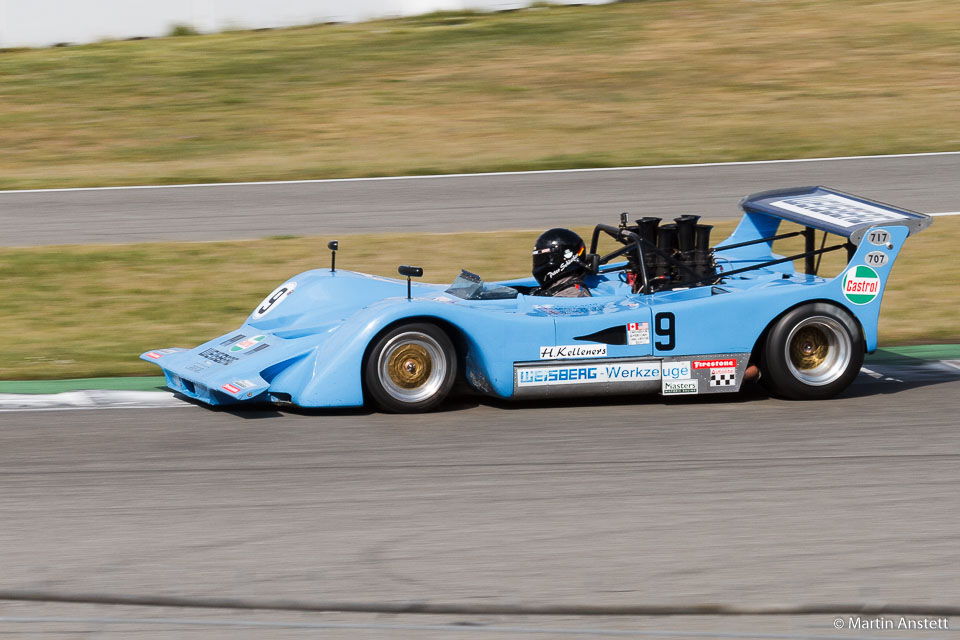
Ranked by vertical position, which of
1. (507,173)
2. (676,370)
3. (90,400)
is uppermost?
(507,173)

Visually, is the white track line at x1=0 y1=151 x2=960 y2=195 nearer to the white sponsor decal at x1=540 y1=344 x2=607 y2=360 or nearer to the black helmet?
the black helmet

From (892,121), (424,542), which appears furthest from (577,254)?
(892,121)

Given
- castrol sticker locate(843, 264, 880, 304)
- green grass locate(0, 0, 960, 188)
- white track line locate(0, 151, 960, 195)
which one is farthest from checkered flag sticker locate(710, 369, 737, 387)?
green grass locate(0, 0, 960, 188)

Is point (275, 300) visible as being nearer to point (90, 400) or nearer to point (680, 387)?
point (90, 400)

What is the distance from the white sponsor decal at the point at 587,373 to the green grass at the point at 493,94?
904 cm

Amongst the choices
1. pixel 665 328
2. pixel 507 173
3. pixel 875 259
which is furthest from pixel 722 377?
pixel 507 173

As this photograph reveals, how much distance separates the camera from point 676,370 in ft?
22.1

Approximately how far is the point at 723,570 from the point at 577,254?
3.10 m

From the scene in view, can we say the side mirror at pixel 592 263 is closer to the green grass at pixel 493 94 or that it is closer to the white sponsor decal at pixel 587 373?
the white sponsor decal at pixel 587 373

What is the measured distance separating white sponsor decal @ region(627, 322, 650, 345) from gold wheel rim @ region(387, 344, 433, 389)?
3.57ft

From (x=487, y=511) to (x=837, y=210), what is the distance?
364 cm

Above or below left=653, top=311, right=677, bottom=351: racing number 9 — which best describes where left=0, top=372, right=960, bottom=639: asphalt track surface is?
below

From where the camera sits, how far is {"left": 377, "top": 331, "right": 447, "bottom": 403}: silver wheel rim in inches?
253

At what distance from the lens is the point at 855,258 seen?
22.9ft
